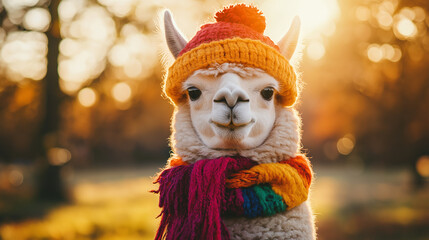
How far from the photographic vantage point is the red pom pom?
7.17 ft

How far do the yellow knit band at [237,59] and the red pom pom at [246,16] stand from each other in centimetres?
21

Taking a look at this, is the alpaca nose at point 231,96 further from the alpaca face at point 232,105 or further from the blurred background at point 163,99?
the blurred background at point 163,99

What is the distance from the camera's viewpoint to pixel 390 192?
486 inches

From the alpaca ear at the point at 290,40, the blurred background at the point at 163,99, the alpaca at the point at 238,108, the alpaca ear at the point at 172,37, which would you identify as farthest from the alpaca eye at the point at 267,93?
the blurred background at the point at 163,99

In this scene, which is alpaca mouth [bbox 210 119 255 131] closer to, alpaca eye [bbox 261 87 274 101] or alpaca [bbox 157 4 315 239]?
alpaca [bbox 157 4 315 239]

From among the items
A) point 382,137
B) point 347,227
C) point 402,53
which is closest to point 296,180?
point 347,227

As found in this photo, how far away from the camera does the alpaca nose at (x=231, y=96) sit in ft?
6.14

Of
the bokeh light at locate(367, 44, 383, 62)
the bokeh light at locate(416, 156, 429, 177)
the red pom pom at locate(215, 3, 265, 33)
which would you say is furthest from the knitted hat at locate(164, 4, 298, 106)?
the bokeh light at locate(416, 156, 429, 177)

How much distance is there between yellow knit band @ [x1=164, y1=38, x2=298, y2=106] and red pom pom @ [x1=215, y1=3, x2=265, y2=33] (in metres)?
0.21

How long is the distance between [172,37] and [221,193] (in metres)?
1.00

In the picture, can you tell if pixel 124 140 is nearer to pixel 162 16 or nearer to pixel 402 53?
pixel 402 53

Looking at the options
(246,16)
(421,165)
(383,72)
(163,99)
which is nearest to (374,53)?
(383,72)

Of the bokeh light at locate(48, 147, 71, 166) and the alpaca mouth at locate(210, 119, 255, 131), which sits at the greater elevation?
the bokeh light at locate(48, 147, 71, 166)

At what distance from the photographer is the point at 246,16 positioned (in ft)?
7.15
